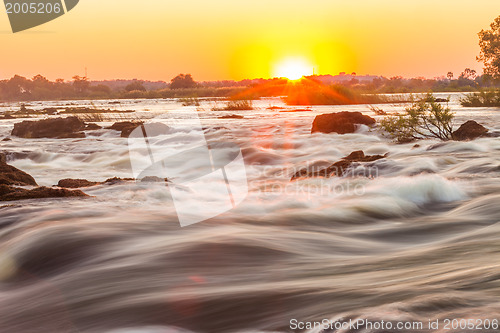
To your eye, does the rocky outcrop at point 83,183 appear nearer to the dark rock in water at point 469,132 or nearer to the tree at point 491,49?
the dark rock in water at point 469,132

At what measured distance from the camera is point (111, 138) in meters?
20.3

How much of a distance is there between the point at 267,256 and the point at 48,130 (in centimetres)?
1985

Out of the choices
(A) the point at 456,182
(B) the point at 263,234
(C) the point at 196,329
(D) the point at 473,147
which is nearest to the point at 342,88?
(D) the point at 473,147

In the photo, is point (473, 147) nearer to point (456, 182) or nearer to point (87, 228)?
point (456, 182)

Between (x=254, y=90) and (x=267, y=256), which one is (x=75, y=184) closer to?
(x=267, y=256)

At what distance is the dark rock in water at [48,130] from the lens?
22422 millimetres

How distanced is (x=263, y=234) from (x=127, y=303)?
233 centimetres

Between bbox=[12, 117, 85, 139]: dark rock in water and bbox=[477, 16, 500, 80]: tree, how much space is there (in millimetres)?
31338

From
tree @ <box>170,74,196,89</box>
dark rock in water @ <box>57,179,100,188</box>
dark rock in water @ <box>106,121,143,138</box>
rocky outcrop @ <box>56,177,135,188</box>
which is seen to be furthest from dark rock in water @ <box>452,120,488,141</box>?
tree @ <box>170,74,196,89</box>

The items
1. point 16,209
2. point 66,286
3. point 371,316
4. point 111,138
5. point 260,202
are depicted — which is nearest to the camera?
point 371,316

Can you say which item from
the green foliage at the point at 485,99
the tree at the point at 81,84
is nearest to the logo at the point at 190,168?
the green foliage at the point at 485,99

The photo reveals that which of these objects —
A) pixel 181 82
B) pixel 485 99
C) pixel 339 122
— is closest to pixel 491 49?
pixel 485 99

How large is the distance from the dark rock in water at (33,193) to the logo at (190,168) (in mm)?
1507

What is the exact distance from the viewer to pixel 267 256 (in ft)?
16.6
